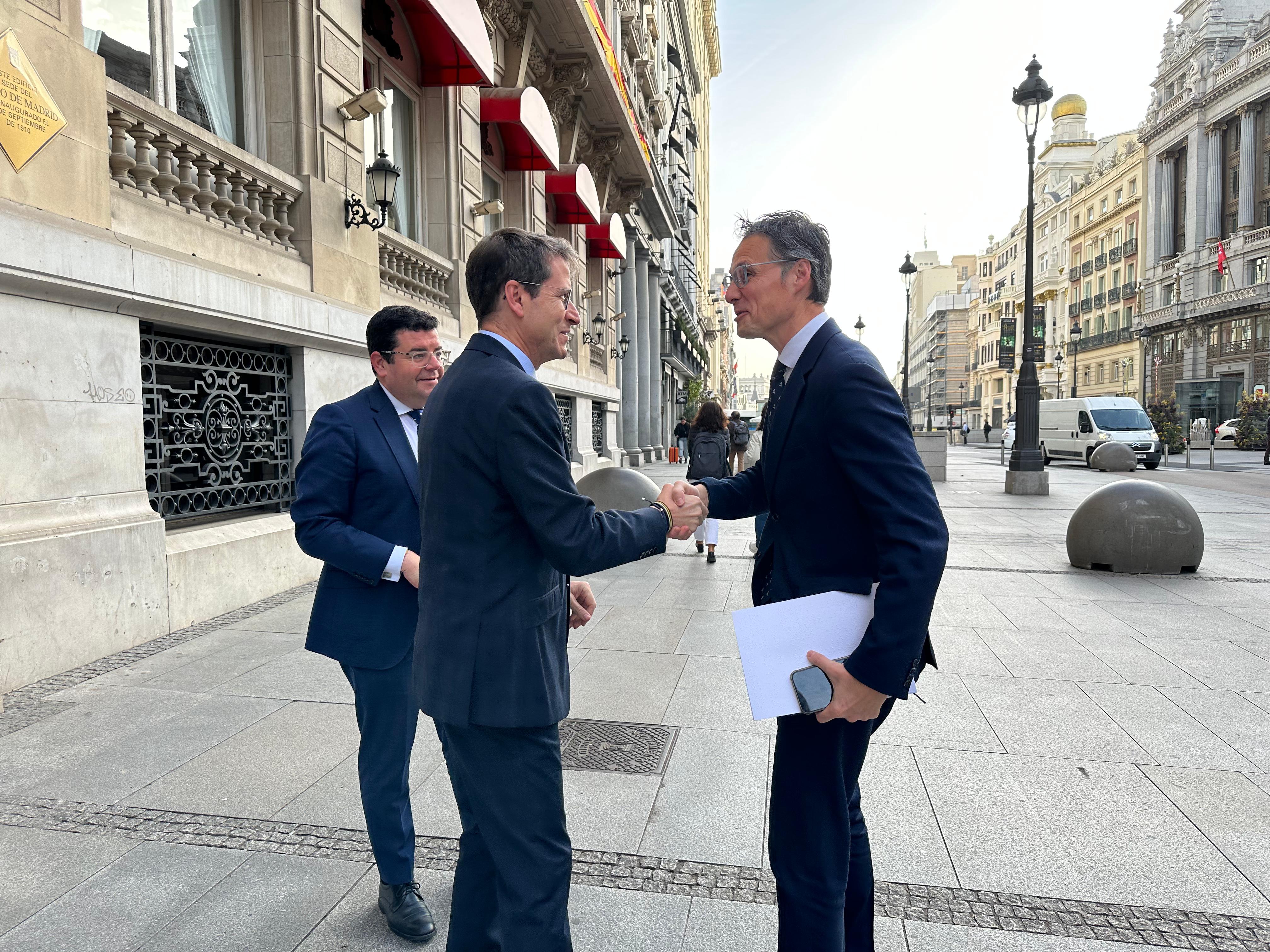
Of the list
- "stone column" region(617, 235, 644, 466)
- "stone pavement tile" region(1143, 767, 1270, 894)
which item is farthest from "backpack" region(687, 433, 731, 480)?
"stone column" region(617, 235, 644, 466)

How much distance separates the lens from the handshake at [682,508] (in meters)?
2.33

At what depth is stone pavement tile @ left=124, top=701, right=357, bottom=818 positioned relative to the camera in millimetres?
3617

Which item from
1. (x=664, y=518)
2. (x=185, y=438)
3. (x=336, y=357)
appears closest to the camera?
(x=664, y=518)

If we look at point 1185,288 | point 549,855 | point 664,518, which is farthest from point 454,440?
point 1185,288

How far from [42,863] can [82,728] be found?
1573 mm

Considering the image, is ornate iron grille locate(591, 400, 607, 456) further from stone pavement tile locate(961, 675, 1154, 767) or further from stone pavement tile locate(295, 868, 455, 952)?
stone pavement tile locate(295, 868, 455, 952)

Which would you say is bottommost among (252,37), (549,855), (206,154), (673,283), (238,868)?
(238,868)

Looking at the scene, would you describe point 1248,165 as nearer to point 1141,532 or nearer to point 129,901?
point 1141,532

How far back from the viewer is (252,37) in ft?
28.6

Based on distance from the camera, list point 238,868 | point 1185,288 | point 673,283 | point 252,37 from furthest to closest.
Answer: point 1185,288 < point 673,283 < point 252,37 < point 238,868

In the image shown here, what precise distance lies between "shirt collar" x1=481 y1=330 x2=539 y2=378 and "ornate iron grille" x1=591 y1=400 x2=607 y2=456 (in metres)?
21.9

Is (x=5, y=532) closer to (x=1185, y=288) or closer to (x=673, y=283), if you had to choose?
(x=673, y=283)

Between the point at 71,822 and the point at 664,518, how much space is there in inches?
119

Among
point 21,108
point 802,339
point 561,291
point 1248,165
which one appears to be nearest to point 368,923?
point 561,291
